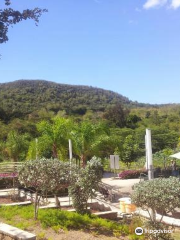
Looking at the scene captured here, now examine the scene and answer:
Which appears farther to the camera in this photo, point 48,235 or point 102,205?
point 102,205

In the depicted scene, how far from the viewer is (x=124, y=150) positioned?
24109 millimetres

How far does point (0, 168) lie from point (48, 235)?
8218 millimetres

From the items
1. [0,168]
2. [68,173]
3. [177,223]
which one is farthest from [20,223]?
[0,168]

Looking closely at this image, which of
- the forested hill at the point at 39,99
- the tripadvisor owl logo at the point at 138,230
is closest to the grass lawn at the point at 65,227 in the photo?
the tripadvisor owl logo at the point at 138,230

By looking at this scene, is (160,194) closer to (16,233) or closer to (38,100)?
(16,233)

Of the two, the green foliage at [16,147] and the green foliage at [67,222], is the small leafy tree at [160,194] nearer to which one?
the green foliage at [67,222]

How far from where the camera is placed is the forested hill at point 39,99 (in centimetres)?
5772

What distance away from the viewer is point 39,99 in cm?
6962

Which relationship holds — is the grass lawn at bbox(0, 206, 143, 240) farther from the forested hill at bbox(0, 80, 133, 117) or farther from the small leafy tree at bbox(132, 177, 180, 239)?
the forested hill at bbox(0, 80, 133, 117)

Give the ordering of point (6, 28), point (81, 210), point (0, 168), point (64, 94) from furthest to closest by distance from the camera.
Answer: point (64, 94) → point (0, 168) → point (81, 210) → point (6, 28)

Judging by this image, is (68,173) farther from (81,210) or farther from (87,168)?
(81,210)

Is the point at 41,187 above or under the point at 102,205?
above

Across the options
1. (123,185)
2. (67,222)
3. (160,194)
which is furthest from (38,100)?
(160,194)

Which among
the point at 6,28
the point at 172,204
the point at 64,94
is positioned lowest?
the point at 172,204
